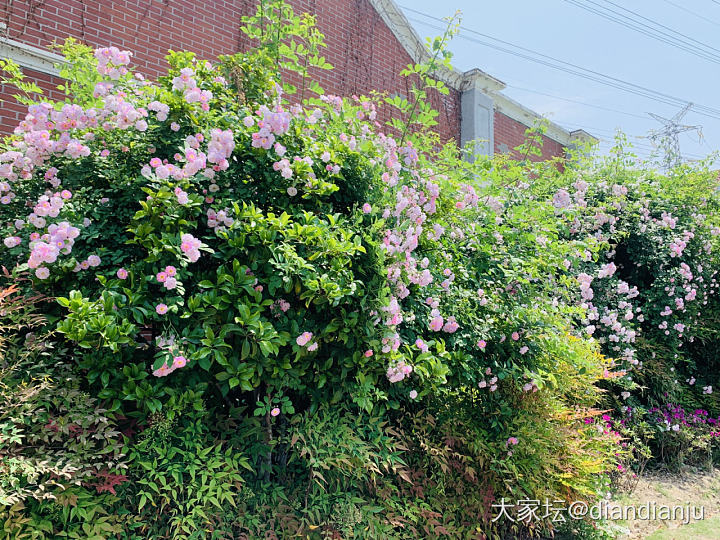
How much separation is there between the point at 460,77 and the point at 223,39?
4.95 metres

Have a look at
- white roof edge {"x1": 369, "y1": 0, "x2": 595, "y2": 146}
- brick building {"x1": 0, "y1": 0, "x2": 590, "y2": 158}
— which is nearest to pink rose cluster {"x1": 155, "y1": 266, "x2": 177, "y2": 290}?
brick building {"x1": 0, "y1": 0, "x2": 590, "y2": 158}

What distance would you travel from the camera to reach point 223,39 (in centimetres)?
576

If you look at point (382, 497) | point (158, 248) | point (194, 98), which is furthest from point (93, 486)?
point (194, 98)

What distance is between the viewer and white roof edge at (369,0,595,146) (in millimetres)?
7684

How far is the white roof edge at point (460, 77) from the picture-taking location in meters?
7.68

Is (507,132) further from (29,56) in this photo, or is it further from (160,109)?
(160,109)

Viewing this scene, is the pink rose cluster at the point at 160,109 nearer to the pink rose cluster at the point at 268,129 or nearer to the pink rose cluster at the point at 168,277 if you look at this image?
the pink rose cluster at the point at 268,129

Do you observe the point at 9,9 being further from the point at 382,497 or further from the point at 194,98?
the point at 382,497

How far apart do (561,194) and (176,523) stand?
3.44 m

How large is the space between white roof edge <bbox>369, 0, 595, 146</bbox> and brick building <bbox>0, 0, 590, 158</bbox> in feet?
0.05

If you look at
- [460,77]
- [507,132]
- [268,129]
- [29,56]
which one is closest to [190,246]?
[268,129]

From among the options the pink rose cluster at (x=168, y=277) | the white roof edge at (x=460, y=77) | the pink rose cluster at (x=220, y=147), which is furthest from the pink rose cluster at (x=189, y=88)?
the white roof edge at (x=460, y=77)

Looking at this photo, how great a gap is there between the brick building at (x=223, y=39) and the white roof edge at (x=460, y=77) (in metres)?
0.02

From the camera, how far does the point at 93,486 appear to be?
1.94m
